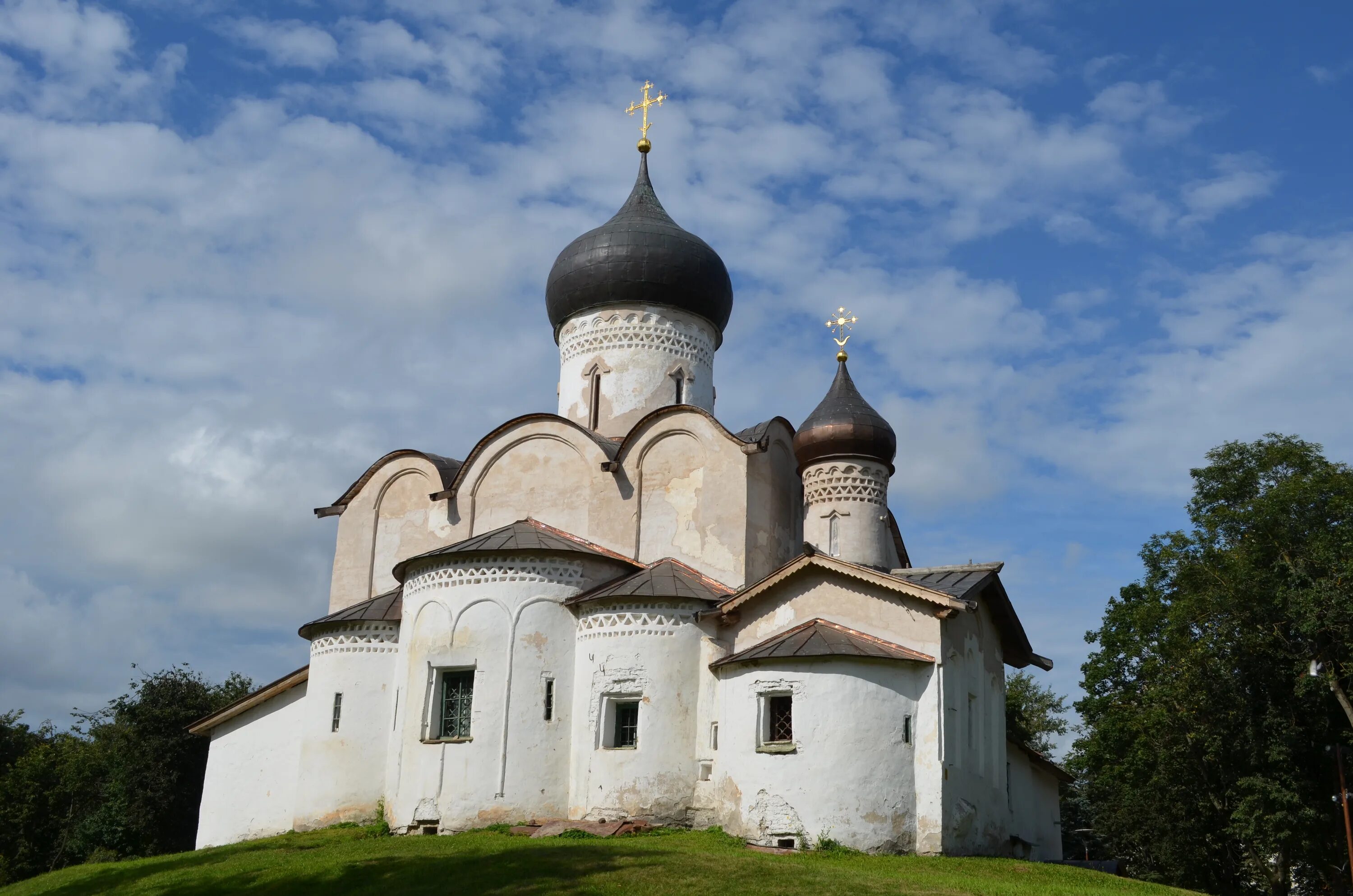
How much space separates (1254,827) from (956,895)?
871cm

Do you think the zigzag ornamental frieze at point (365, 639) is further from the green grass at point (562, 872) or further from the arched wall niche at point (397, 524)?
the green grass at point (562, 872)

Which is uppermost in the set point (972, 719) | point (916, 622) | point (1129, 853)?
point (916, 622)

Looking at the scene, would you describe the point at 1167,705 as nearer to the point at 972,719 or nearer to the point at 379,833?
the point at 972,719

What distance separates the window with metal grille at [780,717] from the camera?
46.4 ft

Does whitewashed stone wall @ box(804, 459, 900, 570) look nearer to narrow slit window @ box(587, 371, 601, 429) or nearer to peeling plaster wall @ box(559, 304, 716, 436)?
peeling plaster wall @ box(559, 304, 716, 436)

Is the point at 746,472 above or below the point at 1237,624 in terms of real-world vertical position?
above

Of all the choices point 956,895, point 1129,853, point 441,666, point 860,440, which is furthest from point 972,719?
point 1129,853

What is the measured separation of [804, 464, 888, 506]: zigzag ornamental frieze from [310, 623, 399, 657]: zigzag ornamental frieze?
19.9 ft

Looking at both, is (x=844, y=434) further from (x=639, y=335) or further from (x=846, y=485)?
(x=639, y=335)

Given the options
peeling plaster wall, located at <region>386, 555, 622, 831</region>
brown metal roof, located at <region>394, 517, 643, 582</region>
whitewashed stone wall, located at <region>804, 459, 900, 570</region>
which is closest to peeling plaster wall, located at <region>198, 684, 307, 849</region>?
peeling plaster wall, located at <region>386, 555, 622, 831</region>

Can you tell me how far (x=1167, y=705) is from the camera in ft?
61.0

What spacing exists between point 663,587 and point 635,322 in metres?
5.87

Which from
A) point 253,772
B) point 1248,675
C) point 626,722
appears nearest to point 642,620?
point 626,722

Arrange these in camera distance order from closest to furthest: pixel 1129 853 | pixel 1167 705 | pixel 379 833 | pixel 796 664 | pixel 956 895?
pixel 956 895, pixel 796 664, pixel 379 833, pixel 1167 705, pixel 1129 853
